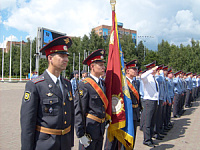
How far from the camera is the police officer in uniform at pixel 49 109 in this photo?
86.4 inches

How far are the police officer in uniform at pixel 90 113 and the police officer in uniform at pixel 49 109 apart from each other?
1.44 feet

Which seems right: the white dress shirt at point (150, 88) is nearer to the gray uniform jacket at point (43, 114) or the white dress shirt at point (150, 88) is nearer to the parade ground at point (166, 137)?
the parade ground at point (166, 137)

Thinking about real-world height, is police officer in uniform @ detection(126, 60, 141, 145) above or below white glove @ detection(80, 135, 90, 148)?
above

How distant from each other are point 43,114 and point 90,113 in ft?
3.51

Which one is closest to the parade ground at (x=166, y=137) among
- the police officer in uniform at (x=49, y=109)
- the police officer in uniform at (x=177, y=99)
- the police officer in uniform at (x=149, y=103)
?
the police officer in uniform at (x=149, y=103)

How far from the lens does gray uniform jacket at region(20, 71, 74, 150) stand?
2174 millimetres

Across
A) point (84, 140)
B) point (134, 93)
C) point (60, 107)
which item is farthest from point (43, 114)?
point (134, 93)

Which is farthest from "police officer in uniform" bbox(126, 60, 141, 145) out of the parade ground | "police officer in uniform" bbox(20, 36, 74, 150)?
"police officer in uniform" bbox(20, 36, 74, 150)

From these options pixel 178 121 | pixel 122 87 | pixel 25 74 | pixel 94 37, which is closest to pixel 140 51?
pixel 94 37

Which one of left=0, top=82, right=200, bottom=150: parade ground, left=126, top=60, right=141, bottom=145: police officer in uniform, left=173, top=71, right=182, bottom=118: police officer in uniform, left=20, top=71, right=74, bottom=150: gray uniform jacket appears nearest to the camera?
left=20, top=71, right=74, bottom=150: gray uniform jacket

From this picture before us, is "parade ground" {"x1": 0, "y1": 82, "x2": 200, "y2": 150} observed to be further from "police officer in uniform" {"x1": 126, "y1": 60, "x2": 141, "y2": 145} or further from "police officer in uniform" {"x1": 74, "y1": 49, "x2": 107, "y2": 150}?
"police officer in uniform" {"x1": 74, "y1": 49, "x2": 107, "y2": 150}

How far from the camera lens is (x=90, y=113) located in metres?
3.21

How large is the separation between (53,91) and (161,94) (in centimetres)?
487

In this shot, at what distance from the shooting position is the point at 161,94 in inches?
251
